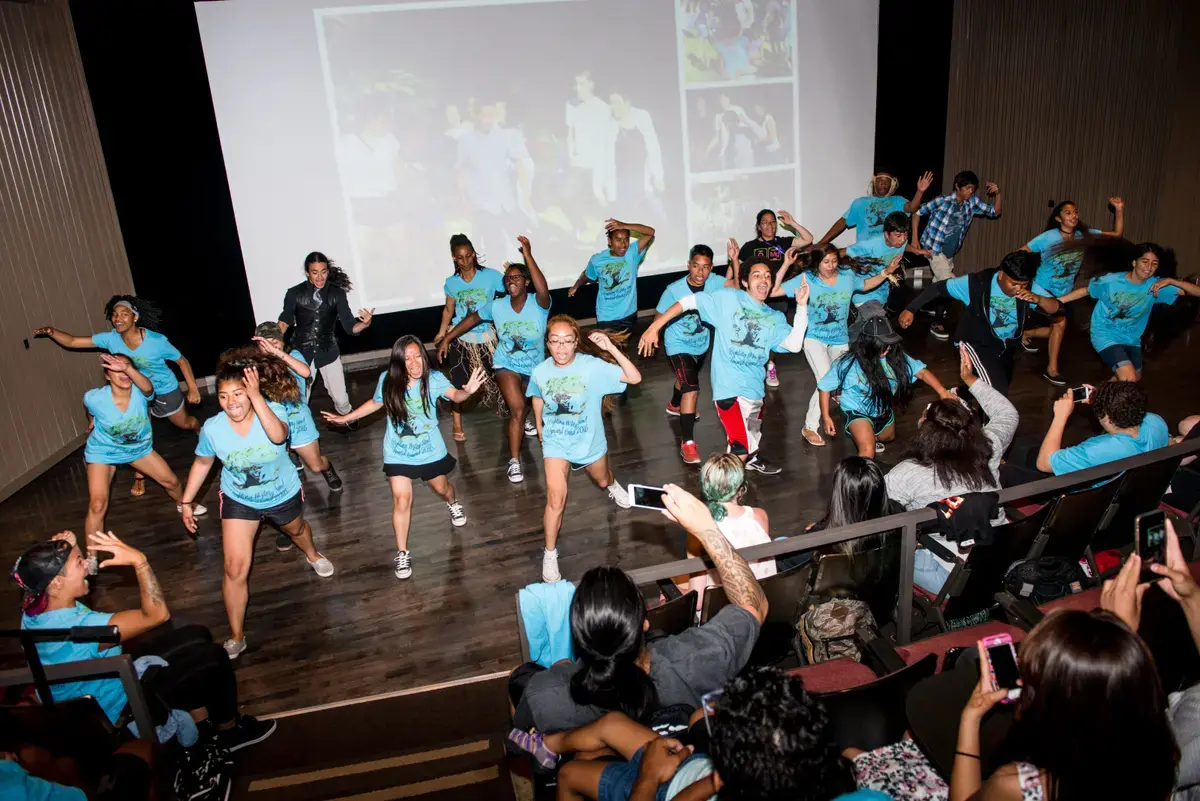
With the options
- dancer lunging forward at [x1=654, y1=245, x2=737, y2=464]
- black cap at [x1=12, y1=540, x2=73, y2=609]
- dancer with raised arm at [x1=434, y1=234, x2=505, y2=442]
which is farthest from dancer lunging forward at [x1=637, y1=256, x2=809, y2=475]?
black cap at [x1=12, y1=540, x2=73, y2=609]

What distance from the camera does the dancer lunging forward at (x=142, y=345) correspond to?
5.96 meters

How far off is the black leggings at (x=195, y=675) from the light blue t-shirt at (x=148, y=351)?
9.92 feet

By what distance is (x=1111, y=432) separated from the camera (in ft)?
13.0

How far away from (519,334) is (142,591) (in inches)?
127

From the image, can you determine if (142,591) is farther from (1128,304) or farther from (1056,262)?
(1056,262)

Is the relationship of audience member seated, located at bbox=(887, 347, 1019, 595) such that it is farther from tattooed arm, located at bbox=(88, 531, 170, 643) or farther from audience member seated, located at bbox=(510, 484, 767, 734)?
tattooed arm, located at bbox=(88, 531, 170, 643)

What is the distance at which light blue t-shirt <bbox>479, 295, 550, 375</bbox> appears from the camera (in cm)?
598

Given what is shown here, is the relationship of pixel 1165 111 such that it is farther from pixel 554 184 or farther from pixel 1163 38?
pixel 554 184

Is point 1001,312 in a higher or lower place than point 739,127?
lower

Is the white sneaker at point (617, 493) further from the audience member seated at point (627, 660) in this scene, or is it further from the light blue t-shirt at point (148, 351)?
the light blue t-shirt at point (148, 351)

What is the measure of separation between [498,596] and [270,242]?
16.5ft

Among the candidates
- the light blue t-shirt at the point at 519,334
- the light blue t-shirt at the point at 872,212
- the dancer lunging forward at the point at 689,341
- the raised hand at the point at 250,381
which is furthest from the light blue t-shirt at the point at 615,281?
the raised hand at the point at 250,381

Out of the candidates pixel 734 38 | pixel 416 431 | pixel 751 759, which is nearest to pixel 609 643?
pixel 751 759

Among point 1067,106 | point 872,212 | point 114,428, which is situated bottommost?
point 114,428
